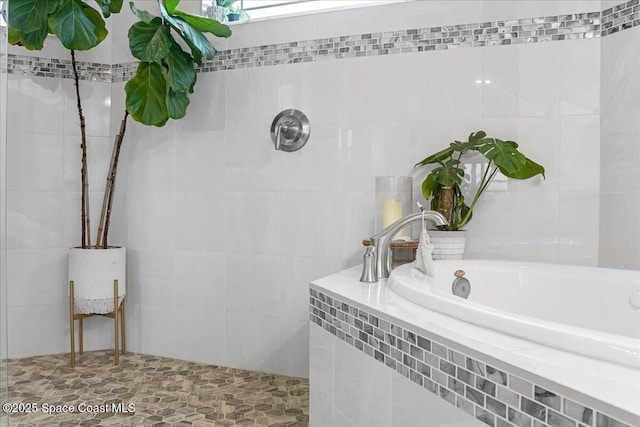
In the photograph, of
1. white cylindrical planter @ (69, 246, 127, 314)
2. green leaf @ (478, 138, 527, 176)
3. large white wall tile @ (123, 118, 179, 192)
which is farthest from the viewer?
large white wall tile @ (123, 118, 179, 192)

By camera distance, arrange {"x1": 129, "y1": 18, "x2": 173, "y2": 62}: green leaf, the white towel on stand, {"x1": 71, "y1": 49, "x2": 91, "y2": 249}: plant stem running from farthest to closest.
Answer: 1. {"x1": 71, "y1": 49, "x2": 91, "y2": 249}: plant stem
2. {"x1": 129, "y1": 18, "x2": 173, "y2": 62}: green leaf
3. the white towel on stand

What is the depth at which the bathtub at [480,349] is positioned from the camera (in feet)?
2.91

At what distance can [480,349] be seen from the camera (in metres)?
1.06

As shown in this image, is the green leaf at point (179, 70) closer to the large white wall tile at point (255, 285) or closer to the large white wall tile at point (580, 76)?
the large white wall tile at point (255, 285)

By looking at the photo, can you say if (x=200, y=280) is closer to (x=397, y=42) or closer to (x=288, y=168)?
(x=288, y=168)

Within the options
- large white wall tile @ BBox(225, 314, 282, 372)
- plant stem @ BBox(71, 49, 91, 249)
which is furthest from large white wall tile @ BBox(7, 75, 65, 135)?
large white wall tile @ BBox(225, 314, 282, 372)

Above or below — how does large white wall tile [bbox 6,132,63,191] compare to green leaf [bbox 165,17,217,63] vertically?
below

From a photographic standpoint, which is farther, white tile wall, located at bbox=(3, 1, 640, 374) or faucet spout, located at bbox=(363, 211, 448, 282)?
white tile wall, located at bbox=(3, 1, 640, 374)

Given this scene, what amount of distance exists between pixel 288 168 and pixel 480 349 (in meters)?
1.98

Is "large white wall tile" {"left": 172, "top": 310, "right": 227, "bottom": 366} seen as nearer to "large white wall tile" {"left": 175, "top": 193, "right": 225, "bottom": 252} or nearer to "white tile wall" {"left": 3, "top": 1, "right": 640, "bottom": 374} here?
"white tile wall" {"left": 3, "top": 1, "right": 640, "bottom": 374}

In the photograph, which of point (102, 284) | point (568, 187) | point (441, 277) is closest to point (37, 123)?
point (102, 284)

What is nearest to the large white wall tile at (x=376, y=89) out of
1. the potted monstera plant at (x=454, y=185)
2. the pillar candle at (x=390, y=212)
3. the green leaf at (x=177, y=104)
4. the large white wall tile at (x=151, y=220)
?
the potted monstera plant at (x=454, y=185)

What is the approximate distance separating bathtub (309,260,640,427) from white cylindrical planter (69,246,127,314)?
1.46 metres

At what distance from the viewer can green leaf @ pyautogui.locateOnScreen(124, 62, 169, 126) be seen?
2.76 metres
